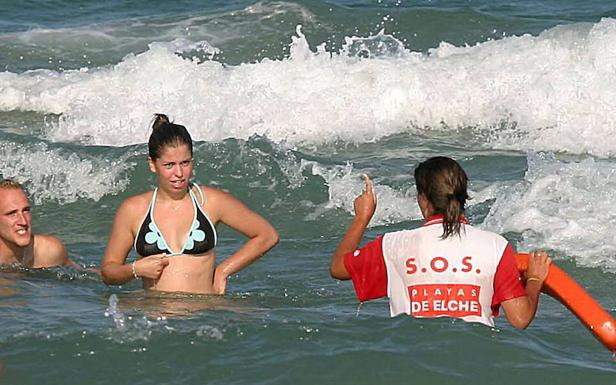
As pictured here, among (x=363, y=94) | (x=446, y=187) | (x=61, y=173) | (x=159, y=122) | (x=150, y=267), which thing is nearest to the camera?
(x=446, y=187)

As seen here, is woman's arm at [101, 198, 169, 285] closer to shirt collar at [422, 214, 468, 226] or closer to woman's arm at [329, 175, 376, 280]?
woman's arm at [329, 175, 376, 280]

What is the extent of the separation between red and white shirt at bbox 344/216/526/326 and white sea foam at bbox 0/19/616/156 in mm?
8207

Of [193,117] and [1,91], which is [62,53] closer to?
[1,91]

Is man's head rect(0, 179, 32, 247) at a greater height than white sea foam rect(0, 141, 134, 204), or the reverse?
man's head rect(0, 179, 32, 247)

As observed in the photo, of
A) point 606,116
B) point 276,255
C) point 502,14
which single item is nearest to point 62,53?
point 502,14

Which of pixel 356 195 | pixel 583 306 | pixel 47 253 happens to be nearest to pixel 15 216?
pixel 47 253

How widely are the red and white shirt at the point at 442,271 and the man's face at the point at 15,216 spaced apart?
2972mm

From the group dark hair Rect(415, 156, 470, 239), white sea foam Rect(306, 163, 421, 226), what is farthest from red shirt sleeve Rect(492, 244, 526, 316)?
white sea foam Rect(306, 163, 421, 226)

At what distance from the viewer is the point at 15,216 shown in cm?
807

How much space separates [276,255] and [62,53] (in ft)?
35.7

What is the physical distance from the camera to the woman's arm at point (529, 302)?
5711 mm

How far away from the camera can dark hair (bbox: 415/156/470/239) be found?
5.67 metres

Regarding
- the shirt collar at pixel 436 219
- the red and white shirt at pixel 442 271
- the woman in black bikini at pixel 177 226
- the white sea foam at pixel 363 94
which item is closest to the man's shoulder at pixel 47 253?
the woman in black bikini at pixel 177 226

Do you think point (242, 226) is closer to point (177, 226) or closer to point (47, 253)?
point (177, 226)
